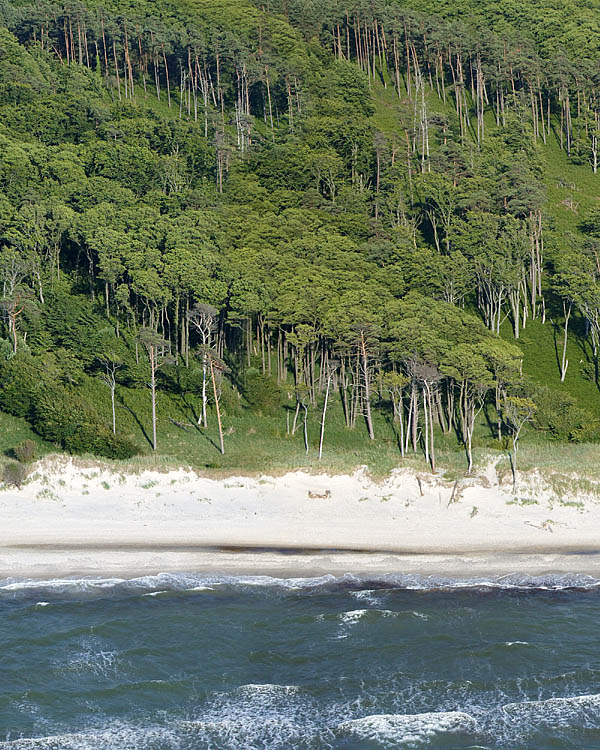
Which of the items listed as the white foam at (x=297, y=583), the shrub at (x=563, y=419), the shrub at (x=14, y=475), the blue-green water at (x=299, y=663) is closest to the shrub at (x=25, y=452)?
the shrub at (x=14, y=475)

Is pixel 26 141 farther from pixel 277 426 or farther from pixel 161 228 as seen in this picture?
pixel 277 426

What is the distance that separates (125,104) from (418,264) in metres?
71.8

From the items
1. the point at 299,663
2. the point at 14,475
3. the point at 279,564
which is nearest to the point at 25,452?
the point at 14,475

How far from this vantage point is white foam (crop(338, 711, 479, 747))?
2991 centimetres

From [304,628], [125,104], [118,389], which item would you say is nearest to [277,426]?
[118,389]

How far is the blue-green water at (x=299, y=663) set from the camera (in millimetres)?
30484

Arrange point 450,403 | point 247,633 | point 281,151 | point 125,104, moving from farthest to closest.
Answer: point 125,104 < point 281,151 < point 450,403 < point 247,633

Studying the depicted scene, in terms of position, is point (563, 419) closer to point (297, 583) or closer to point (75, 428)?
point (297, 583)

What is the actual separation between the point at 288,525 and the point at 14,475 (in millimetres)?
19563

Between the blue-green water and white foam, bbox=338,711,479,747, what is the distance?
0.20ft

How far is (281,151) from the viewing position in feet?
402

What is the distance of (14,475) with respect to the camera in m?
54.1

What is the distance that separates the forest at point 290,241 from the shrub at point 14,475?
2.74 m

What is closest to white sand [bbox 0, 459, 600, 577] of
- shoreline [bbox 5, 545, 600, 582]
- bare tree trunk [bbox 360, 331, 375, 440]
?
shoreline [bbox 5, 545, 600, 582]
